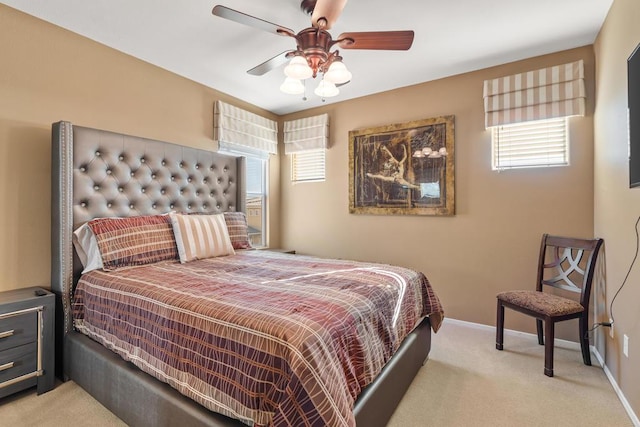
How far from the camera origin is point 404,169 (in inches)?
133

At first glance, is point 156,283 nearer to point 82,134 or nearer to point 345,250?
point 82,134

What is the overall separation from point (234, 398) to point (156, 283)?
888 millimetres

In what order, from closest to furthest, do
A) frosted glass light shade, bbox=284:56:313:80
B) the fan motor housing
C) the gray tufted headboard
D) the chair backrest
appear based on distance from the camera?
frosted glass light shade, bbox=284:56:313:80 < the fan motor housing < the gray tufted headboard < the chair backrest

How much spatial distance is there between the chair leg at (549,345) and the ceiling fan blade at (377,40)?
2111 millimetres

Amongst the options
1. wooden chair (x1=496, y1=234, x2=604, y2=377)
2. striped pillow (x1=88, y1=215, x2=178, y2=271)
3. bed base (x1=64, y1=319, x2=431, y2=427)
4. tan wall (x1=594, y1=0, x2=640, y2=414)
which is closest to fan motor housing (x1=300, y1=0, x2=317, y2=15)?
tan wall (x1=594, y1=0, x2=640, y2=414)

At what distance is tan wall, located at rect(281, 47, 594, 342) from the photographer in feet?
8.64

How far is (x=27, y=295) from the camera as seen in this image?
1.94 m

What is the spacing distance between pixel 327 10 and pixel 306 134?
7.93 feet

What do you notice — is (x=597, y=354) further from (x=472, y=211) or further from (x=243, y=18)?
(x=243, y=18)

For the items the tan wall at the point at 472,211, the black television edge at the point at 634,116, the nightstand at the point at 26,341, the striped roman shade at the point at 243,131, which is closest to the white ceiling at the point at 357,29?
the tan wall at the point at 472,211

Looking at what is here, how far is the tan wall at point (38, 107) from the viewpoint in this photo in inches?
81.2

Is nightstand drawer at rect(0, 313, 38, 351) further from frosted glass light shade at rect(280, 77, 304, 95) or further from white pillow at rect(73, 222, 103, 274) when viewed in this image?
frosted glass light shade at rect(280, 77, 304, 95)

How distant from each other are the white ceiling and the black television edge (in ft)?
2.90

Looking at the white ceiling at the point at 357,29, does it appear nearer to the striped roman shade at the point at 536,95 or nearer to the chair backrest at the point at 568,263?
the striped roman shade at the point at 536,95
